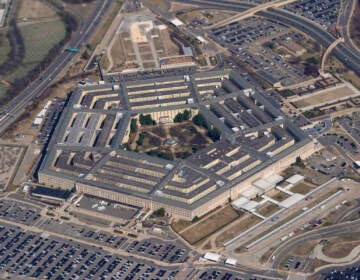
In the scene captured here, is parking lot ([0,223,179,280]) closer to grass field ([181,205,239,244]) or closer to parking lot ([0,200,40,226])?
parking lot ([0,200,40,226])

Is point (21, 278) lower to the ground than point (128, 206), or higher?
lower

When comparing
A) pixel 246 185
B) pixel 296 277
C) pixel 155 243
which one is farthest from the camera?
pixel 246 185

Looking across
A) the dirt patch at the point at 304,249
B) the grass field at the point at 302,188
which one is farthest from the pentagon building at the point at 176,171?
the dirt patch at the point at 304,249

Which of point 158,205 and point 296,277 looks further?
point 158,205

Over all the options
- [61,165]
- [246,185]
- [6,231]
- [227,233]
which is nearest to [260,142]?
[246,185]

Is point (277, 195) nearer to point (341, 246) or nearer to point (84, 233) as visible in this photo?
point (341, 246)

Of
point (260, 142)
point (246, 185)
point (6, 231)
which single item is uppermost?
point (260, 142)

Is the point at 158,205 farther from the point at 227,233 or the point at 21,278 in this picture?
the point at 21,278

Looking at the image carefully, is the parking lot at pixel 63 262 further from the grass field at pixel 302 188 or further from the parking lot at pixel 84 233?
the grass field at pixel 302 188
